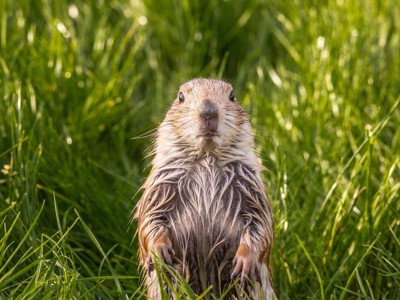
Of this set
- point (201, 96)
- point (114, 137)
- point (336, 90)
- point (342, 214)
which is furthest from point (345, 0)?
point (201, 96)

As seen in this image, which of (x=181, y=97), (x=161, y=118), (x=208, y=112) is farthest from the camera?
(x=161, y=118)

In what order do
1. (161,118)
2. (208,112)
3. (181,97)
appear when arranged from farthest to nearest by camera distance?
(161,118)
(181,97)
(208,112)

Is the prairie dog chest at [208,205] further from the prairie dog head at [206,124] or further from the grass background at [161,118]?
the grass background at [161,118]

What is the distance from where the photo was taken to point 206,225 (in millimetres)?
3762

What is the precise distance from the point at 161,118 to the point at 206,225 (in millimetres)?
1672

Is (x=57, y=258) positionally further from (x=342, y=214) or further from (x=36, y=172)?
(x=342, y=214)

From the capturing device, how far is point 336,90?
221 inches

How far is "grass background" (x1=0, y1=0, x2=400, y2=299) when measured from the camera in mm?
4289

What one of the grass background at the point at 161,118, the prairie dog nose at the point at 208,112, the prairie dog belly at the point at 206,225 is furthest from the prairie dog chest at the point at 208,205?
the grass background at the point at 161,118

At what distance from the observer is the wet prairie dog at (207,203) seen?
370 centimetres

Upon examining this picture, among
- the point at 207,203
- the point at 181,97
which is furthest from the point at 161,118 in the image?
the point at 207,203

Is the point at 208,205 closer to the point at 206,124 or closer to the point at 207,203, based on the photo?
the point at 207,203

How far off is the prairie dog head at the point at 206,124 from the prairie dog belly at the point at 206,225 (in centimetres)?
10

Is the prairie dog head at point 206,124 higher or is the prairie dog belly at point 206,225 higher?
the prairie dog head at point 206,124
